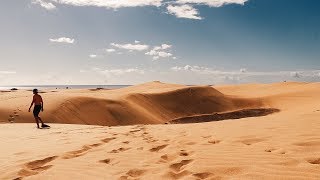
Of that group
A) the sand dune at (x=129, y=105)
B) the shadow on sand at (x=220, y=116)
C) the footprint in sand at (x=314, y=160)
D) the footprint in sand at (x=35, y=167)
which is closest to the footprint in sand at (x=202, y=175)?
the footprint in sand at (x=314, y=160)

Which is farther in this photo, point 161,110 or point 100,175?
point 161,110

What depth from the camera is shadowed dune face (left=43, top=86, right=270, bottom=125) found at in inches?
779

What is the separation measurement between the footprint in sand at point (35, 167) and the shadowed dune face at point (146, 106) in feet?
37.5

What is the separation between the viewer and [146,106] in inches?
1110

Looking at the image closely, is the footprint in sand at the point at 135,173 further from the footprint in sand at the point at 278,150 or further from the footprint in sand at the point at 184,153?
the footprint in sand at the point at 278,150

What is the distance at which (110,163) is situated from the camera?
5652 mm

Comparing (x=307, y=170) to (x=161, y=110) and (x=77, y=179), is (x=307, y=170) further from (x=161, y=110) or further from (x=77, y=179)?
(x=161, y=110)

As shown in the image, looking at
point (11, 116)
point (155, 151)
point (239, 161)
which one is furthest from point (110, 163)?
point (11, 116)

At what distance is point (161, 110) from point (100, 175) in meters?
24.4

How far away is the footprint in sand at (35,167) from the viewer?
527cm

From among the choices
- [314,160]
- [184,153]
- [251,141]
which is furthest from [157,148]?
[314,160]

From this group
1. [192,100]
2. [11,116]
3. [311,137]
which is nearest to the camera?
[311,137]

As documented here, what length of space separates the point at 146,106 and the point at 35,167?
73.9ft

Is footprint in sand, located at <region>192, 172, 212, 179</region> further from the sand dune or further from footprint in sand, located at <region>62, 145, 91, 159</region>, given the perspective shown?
the sand dune
